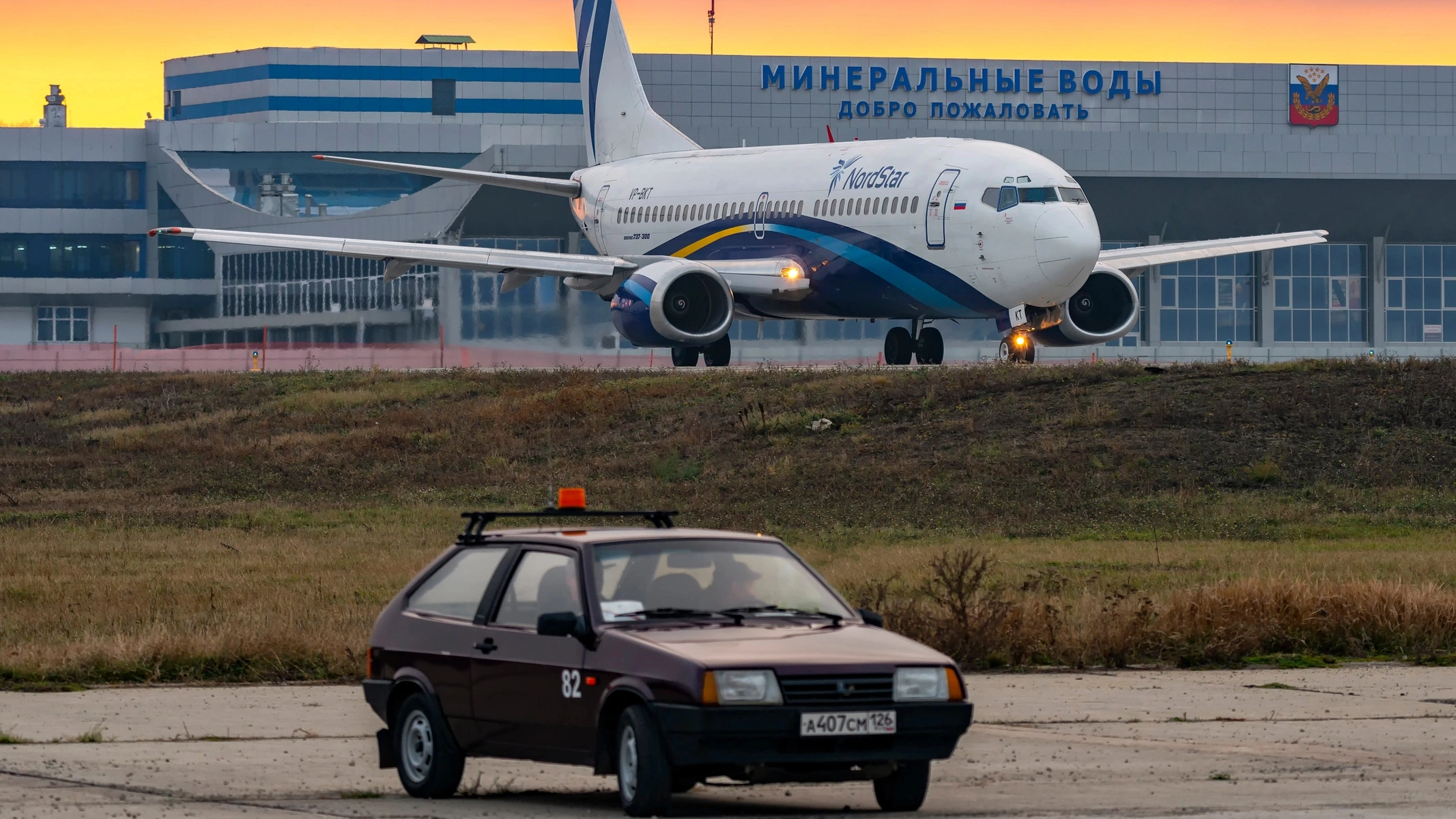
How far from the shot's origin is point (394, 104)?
140000 millimetres

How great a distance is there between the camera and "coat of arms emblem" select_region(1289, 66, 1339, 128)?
102m

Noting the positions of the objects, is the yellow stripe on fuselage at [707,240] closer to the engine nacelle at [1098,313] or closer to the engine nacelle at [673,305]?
the engine nacelle at [673,305]

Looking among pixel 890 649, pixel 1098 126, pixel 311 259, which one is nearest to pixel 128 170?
pixel 311 259

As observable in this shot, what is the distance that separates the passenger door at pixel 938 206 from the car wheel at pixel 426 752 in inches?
1075

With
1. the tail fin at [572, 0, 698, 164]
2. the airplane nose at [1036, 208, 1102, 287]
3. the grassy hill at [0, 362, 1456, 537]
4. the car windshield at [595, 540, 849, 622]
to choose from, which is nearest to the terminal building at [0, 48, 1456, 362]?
the tail fin at [572, 0, 698, 164]

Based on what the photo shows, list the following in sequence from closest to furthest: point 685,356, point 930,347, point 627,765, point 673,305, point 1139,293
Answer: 1. point 627,765
2. point 673,305
3. point 930,347
4. point 685,356
5. point 1139,293

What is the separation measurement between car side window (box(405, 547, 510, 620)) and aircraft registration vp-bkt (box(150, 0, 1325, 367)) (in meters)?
25.9

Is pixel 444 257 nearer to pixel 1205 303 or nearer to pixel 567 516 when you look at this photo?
pixel 567 516

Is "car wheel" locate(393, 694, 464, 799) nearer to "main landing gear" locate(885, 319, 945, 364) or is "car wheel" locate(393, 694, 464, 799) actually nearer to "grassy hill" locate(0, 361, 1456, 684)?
"grassy hill" locate(0, 361, 1456, 684)

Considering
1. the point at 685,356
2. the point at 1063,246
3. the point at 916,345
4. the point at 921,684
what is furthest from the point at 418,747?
the point at 685,356

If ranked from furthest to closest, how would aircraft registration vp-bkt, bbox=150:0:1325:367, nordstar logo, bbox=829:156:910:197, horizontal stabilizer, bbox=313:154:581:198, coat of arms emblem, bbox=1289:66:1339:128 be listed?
coat of arms emblem, bbox=1289:66:1339:128 < horizontal stabilizer, bbox=313:154:581:198 < nordstar logo, bbox=829:156:910:197 < aircraft registration vp-bkt, bbox=150:0:1325:367

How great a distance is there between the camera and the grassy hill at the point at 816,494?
16938 mm

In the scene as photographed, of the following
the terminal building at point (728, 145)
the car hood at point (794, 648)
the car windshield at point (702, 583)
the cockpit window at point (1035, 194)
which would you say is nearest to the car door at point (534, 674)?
the car windshield at point (702, 583)

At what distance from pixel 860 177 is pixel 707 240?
5.45 meters
